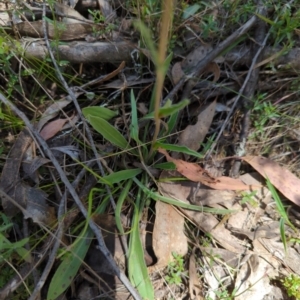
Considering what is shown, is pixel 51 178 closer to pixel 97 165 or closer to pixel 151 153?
pixel 97 165

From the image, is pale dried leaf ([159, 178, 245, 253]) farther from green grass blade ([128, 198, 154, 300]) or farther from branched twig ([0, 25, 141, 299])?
branched twig ([0, 25, 141, 299])

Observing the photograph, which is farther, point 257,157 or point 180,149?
point 257,157

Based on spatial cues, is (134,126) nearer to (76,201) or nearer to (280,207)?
(76,201)

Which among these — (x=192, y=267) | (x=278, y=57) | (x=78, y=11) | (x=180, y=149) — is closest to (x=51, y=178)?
(x=180, y=149)

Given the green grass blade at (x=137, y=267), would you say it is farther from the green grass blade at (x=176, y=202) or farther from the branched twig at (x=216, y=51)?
the branched twig at (x=216, y=51)

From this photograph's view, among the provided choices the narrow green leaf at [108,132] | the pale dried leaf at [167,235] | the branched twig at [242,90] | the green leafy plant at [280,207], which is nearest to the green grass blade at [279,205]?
the green leafy plant at [280,207]

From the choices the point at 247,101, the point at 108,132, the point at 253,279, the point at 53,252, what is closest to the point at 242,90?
the point at 247,101
